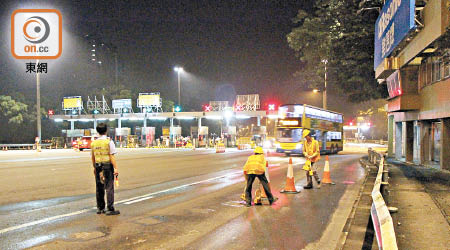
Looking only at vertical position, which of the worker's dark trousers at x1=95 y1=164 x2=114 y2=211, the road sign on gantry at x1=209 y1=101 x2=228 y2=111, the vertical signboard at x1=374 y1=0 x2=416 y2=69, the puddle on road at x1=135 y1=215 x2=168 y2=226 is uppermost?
the vertical signboard at x1=374 y1=0 x2=416 y2=69

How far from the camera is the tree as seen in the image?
47.0 metres

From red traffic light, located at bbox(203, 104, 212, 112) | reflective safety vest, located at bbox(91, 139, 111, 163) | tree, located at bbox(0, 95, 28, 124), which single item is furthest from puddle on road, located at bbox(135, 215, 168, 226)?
tree, located at bbox(0, 95, 28, 124)

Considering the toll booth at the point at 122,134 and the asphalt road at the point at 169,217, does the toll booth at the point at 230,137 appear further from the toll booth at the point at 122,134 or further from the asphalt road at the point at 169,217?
the asphalt road at the point at 169,217

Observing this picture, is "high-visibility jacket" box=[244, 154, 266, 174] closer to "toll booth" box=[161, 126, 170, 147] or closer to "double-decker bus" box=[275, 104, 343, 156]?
"double-decker bus" box=[275, 104, 343, 156]

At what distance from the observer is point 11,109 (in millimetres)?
47375

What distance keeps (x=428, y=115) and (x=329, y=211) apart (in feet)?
41.4

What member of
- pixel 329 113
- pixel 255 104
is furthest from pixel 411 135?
pixel 255 104

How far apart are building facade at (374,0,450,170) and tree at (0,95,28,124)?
4304 centimetres

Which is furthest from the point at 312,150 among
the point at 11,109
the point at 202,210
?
the point at 11,109

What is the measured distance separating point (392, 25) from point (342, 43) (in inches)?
224

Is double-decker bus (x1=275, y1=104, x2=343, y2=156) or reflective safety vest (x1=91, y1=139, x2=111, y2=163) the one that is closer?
reflective safety vest (x1=91, y1=139, x2=111, y2=163)

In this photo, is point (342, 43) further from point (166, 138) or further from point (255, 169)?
point (166, 138)

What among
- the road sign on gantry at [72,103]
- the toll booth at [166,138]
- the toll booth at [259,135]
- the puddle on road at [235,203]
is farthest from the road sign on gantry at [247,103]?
the puddle on road at [235,203]

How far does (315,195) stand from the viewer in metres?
10.9
